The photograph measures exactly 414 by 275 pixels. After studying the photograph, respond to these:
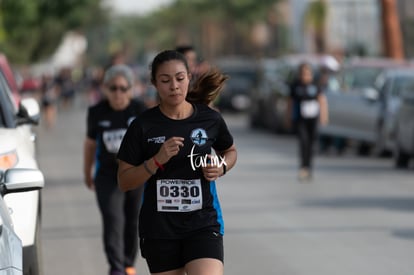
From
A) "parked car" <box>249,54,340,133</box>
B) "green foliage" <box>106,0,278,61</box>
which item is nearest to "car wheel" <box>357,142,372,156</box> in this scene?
"parked car" <box>249,54,340,133</box>

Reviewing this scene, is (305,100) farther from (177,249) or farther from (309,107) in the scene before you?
(177,249)

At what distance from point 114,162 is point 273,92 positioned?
74.5 feet

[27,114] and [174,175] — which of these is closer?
[174,175]

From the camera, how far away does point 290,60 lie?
33.7m

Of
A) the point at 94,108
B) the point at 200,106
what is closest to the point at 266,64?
the point at 94,108

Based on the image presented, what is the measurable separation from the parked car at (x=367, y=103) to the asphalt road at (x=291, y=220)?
0.60 metres

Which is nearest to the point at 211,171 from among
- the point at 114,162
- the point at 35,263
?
the point at 35,263

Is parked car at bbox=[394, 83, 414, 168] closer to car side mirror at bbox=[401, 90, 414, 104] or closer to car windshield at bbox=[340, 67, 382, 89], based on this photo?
car side mirror at bbox=[401, 90, 414, 104]

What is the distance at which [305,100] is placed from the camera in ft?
62.0

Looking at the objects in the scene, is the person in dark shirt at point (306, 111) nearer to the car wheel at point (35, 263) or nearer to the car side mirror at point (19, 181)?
the car wheel at point (35, 263)

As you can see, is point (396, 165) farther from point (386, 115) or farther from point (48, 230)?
point (48, 230)

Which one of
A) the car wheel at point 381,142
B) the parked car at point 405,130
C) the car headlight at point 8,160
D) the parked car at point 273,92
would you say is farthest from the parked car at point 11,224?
the parked car at point 273,92

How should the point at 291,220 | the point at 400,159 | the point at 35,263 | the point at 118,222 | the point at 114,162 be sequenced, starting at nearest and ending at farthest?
the point at 35,263
the point at 118,222
the point at 114,162
the point at 291,220
the point at 400,159

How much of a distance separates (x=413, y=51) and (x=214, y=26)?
71.4m
